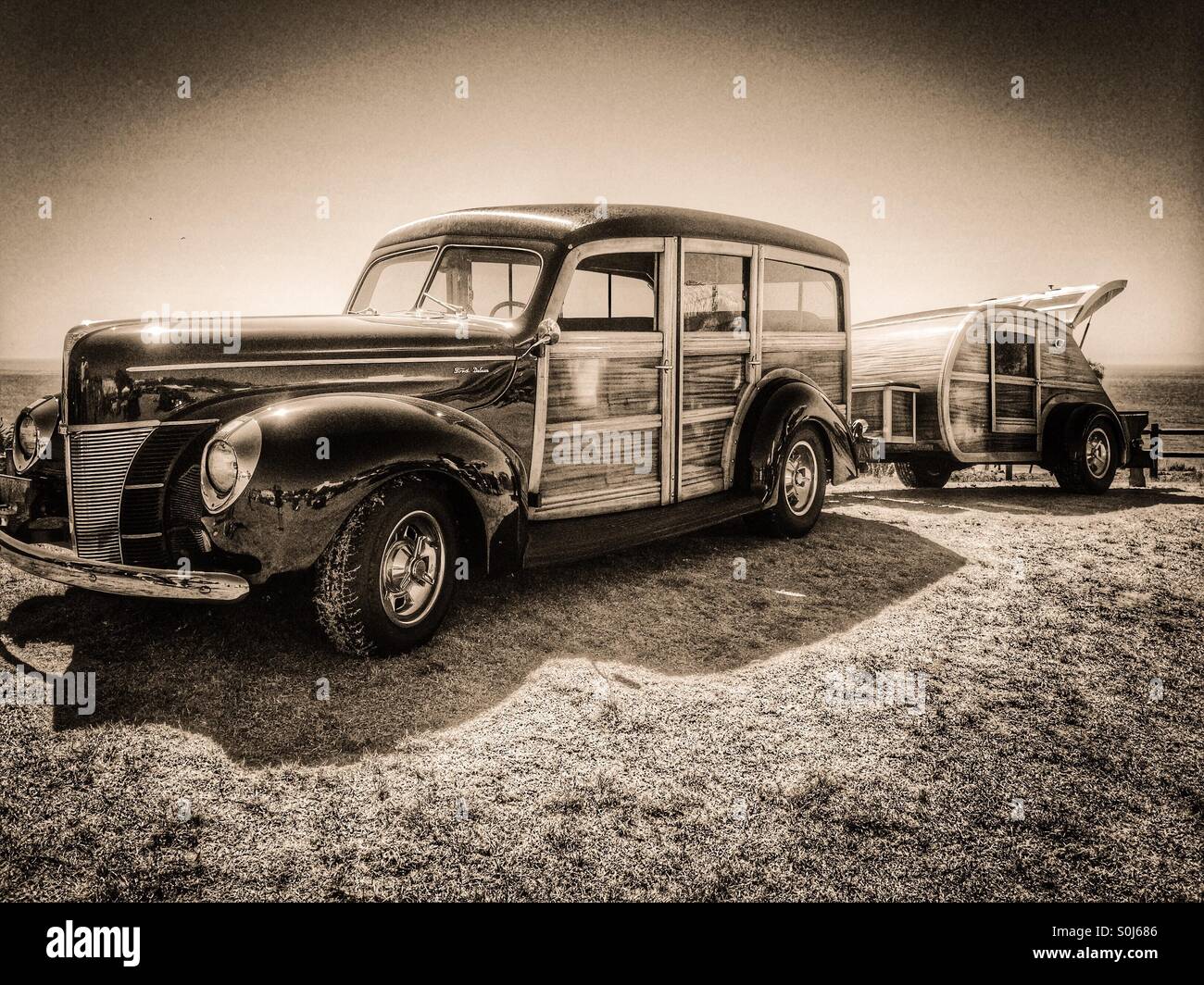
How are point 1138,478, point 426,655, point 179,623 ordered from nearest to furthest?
point 426,655
point 179,623
point 1138,478

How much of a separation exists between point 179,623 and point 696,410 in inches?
124

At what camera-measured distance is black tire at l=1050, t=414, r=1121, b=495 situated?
8.72 m

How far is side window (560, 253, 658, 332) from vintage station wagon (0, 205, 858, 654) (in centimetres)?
1

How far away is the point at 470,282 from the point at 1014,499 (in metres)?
6.43

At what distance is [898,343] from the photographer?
8.74m

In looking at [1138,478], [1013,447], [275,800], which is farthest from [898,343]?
[275,800]

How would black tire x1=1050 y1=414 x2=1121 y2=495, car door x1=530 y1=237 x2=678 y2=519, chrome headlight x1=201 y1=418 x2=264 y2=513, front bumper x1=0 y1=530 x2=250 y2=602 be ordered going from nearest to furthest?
front bumper x1=0 y1=530 x2=250 y2=602, chrome headlight x1=201 y1=418 x2=264 y2=513, car door x1=530 y1=237 x2=678 y2=519, black tire x1=1050 y1=414 x2=1121 y2=495

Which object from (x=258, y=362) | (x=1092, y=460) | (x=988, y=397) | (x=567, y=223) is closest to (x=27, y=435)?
(x=258, y=362)

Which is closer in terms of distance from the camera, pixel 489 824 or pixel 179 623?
pixel 489 824

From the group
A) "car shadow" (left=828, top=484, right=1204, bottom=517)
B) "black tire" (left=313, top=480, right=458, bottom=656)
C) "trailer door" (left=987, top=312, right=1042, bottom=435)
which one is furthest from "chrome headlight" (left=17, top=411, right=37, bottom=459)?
"trailer door" (left=987, top=312, right=1042, bottom=435)

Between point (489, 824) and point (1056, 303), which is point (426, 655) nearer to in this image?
point (489, 824)

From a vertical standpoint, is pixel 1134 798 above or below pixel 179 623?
below

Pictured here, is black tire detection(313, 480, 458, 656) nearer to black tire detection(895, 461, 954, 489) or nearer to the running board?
the running board

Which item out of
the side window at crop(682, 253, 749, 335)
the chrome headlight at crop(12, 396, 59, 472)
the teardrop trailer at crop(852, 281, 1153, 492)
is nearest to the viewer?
the chrome headlight at crop(12, 396, 59, 472)
